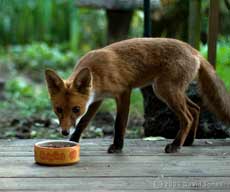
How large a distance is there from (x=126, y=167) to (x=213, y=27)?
186 cm

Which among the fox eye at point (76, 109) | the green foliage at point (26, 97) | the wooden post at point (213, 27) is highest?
the wooden post at point (213, 27)

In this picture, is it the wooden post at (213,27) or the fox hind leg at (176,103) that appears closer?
the fox hind leg at (176,103)

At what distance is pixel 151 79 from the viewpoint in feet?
15.8

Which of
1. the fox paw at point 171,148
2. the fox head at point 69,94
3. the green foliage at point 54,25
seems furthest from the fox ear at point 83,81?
the green foliage at point 54,25

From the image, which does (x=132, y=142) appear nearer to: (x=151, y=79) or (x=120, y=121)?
(x=120, y=121)

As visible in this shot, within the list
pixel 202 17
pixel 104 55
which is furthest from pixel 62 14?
pixel 104 55

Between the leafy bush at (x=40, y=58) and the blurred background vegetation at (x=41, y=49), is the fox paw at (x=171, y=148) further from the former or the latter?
the leafy bush at (x=40, y=58)

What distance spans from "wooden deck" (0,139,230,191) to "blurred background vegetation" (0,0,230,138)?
1304 mm

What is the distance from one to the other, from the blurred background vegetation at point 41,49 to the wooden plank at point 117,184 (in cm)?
206

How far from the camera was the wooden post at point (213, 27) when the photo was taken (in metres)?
5.32

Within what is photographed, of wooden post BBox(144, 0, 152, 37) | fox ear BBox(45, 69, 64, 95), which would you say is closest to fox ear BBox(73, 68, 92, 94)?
fox ear BBox(45, 69, 64, 95)

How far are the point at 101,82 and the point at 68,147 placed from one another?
696mm

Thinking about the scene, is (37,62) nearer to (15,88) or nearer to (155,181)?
(15,88)

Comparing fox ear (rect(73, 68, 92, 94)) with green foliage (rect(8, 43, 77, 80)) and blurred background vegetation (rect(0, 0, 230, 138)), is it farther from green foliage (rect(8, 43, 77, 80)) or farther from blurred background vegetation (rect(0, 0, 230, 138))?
green foliage (rect(8, 43, 77, 80))
